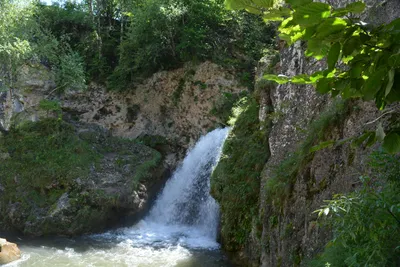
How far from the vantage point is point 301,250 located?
4.95 meters

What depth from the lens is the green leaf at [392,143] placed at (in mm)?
1396

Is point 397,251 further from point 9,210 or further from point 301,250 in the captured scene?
point 9,210

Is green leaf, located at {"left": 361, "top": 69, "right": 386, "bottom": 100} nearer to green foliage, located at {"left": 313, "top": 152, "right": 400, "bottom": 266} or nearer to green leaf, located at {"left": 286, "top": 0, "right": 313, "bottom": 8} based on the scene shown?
green leaf, located at {"left": 286, "top": 0, "right": 313, "bottom": 8}

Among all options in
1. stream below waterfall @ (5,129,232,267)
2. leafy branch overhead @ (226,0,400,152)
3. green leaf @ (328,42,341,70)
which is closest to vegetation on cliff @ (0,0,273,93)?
stream below waterfall @ (5,129,232,267)

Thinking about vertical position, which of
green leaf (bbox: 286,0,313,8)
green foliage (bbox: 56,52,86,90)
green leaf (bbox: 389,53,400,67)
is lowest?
green leaf (bbox: 389,53,400,67)

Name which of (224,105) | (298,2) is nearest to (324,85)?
(298,2)

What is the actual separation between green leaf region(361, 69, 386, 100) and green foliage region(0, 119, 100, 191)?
13.5 m

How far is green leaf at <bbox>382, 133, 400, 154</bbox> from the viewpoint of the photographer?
1.40 metres

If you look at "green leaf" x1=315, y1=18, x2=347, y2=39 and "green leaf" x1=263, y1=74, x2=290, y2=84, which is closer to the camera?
"green leaf" x1=315, y1=18, x2=347, y2=39

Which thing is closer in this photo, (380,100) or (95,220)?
(380,100)

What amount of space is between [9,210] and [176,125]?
8.11m

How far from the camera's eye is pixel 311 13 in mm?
1155

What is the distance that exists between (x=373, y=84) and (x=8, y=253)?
10549 mm

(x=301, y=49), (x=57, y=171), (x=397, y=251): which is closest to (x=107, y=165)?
(x=57, y=171)
